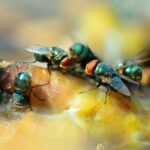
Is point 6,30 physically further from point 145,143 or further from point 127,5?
point 145,143

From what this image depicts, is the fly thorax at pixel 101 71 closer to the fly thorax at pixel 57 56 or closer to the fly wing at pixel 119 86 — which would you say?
the fly wing at pixel 119 86

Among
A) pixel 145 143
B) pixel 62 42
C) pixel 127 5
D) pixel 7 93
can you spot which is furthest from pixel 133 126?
pixel 127 5

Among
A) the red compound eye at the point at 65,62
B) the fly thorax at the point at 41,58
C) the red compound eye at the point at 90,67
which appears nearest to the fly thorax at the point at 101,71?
the red compound eye at the point at 90,67

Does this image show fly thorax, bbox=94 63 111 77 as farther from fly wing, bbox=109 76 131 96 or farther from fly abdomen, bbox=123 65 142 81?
fly abdomen, bbox=123 65 142 81

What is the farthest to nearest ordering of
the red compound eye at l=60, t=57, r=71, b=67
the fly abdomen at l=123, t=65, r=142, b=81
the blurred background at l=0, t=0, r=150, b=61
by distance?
the blurred background at l=0, t=0, r=150, b=61, the fly abdomen at l=123, t=65, r=142, b=81, the red compound eye at l=60, t=57, r=71, b=67

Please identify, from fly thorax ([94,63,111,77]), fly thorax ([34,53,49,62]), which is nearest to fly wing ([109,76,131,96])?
fly thorax ([94,63,111,77])

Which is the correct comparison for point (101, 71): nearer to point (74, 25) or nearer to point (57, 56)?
point (57, 56)

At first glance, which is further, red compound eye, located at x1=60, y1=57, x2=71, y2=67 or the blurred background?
the blurred background


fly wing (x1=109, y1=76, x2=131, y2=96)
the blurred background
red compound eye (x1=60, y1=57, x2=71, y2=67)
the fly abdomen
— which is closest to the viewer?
fly wing (x1=109, y1=76, x2=131, y2=96)
